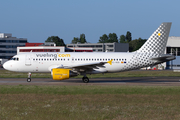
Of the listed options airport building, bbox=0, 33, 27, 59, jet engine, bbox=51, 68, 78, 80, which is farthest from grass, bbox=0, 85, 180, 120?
airport building, bbox=0, 33, 27, 59

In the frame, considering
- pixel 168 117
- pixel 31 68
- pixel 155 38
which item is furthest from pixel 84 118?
pixel 155 38

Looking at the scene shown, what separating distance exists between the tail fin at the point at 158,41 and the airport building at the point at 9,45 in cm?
11811

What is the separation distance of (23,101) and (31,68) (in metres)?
13.9

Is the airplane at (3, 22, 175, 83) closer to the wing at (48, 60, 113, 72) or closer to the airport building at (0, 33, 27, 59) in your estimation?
the wing at (48, 60, 113, 72)

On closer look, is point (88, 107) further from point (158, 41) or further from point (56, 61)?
point (158, 41)

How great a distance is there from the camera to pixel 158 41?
106ft

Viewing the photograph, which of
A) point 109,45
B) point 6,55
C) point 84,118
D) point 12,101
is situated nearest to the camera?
point 84,118

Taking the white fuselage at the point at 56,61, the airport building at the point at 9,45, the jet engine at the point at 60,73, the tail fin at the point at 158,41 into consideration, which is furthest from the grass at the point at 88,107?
the airport building at the point at 9,45

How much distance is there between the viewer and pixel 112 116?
12289 mm

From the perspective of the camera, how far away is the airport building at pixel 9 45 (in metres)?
142

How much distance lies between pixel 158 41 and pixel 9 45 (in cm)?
12491

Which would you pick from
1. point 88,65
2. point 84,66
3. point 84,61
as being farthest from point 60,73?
point 84,61

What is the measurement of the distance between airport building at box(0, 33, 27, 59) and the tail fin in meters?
118

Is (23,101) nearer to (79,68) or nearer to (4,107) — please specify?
(4,107)
